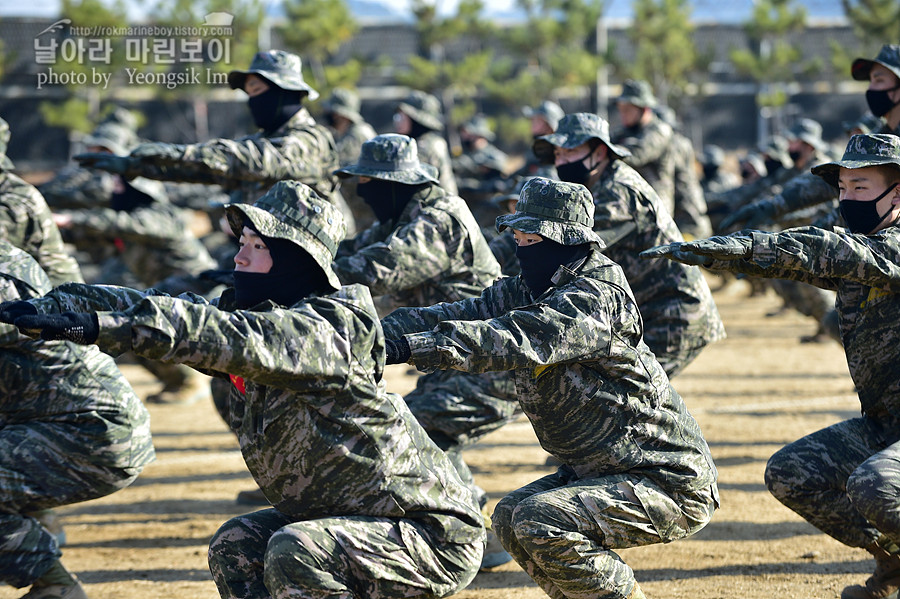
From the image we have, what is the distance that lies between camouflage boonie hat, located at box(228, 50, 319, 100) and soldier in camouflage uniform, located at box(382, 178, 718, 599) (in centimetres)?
361

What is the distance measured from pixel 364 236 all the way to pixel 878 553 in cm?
317

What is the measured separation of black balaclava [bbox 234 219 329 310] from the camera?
13.1 ft

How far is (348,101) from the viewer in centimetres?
1259

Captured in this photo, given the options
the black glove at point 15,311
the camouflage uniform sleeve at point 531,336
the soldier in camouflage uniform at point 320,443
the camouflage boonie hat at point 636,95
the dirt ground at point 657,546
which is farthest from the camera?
the camouflage boonie hat at point 636,95

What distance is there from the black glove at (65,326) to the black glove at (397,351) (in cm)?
107

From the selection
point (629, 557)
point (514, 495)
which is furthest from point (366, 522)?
point (629, 557)

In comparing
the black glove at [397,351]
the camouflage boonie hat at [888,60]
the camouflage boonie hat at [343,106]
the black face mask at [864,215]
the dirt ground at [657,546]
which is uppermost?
the camouflage boonie hat at [888,60]

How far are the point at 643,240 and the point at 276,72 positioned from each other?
3.09 meters

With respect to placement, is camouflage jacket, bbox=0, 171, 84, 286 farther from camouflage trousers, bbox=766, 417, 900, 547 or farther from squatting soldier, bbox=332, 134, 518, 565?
camouflage trousers, bbox=766, 417, 900, 547

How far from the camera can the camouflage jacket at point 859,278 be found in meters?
4.43

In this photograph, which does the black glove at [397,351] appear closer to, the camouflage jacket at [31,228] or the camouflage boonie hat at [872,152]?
the camouflage boonie hat at [872,152]

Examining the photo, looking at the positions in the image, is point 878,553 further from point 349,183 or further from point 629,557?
point 349,183

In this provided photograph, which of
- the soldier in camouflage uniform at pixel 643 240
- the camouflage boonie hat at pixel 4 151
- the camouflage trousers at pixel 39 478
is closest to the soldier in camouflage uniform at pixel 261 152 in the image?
the camouflage boonie hat at pixel 4 151

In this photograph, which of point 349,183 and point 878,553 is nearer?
point 878,553
